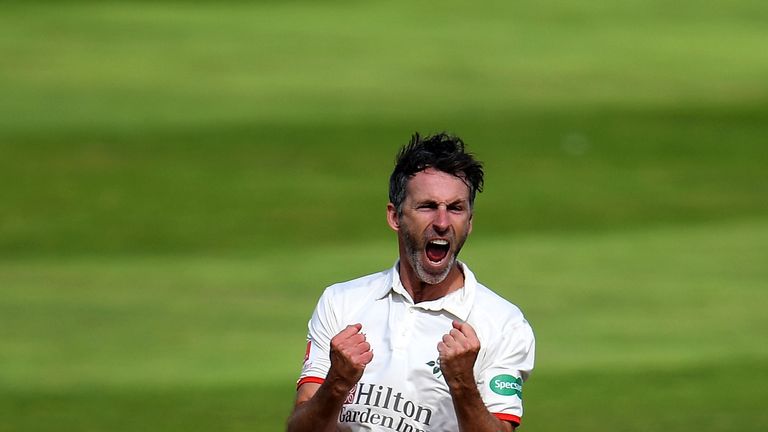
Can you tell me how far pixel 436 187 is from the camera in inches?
207

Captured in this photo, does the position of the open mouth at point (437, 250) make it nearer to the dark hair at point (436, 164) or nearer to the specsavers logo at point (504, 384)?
the dark hair at point (436, 164)

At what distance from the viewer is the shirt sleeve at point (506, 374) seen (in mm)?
5312

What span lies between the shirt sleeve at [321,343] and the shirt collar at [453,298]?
0.20 meters

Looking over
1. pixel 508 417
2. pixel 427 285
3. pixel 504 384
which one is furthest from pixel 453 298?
pixel 508 417

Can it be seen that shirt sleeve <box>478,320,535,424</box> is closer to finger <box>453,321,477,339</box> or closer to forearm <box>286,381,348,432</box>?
finger <box>453,321,477,339</box>

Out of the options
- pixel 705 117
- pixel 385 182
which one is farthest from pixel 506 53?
pixel 385 182

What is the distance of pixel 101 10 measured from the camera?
28781 mm

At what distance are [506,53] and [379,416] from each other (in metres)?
21.3

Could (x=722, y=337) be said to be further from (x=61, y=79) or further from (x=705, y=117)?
(x=61, y=79)

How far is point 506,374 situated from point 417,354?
1.03 ft

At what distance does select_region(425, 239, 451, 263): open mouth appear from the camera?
5.26m

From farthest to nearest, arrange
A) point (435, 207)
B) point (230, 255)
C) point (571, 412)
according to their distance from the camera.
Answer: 1. point (230, 255)
2. point (571, 412)
3. point (435, 207)

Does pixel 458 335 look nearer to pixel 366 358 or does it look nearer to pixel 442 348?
pixel 442 348

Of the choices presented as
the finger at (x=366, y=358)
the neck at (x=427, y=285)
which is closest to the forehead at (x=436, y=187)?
the neck at (x=427, y=285)
